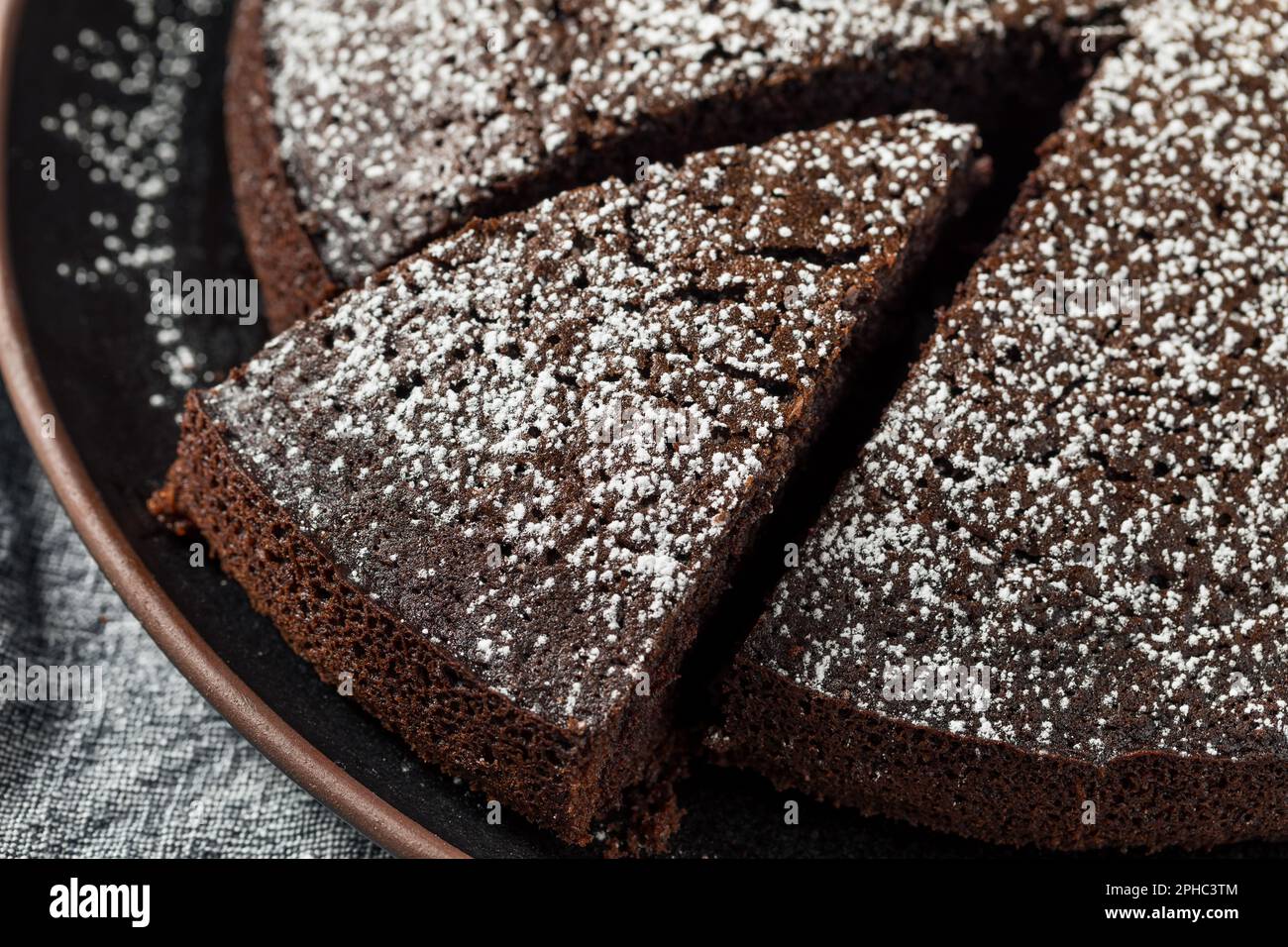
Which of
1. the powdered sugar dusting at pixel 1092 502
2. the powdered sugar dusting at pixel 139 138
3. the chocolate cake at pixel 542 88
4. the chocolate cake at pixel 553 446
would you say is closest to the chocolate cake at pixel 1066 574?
the powdered sugar dusting at pixel 1092 502

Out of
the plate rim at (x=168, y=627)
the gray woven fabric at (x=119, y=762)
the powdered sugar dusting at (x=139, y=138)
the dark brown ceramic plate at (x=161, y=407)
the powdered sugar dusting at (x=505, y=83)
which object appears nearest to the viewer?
the plate rim at (x=168, y=627)

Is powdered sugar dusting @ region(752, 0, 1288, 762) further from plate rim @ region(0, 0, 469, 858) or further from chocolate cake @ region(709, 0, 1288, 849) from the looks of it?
plate rim @ region(0, 0, 469, 858)

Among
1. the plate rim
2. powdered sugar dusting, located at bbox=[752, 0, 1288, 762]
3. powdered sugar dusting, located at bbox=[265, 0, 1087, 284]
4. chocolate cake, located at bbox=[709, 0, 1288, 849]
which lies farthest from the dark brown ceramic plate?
powdered sugar dusting, located at bbox=[265, 0, 1087, 284]

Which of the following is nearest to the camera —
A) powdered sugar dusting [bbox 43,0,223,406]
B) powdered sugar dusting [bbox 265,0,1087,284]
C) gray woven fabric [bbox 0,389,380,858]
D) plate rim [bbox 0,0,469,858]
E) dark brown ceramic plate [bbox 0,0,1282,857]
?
plate rim [bbox 0,0,469,858]

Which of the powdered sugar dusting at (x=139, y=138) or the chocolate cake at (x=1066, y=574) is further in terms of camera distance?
the powdered sugar dusting at (x=139, y=138)

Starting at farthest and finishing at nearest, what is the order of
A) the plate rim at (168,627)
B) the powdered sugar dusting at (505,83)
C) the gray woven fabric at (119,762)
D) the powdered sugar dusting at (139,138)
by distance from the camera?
1. the powdered sugar dusting at (139,138)
2. the powdered sugar dusting at (505,83)
3. the gray woven fabric at (119,762)
4. the plate rim at (168,627)

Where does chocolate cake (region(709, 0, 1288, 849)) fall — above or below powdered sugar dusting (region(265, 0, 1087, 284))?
below

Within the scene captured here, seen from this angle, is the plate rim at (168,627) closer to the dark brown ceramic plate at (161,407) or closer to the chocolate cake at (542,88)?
the dark brown ceramic plate at (161,407)
